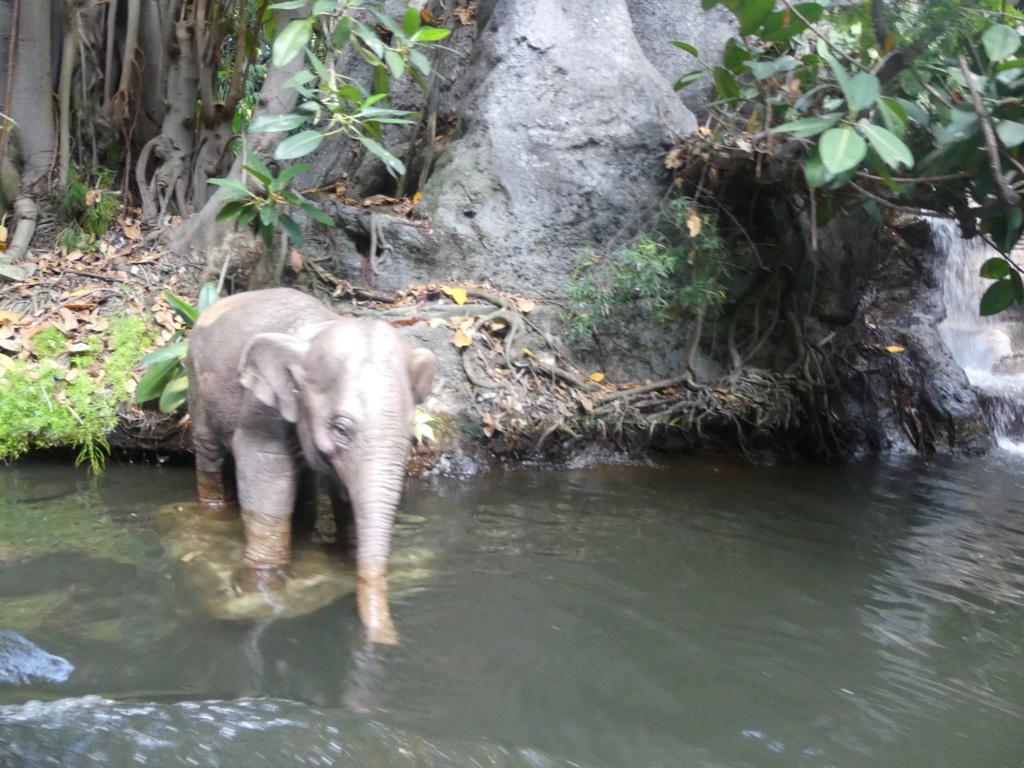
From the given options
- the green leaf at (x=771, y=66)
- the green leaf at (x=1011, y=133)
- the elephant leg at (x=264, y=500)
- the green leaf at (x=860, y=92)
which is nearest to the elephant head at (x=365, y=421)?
the elephant leg at (x=264, y=500)

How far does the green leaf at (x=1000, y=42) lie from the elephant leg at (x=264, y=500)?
4157mm

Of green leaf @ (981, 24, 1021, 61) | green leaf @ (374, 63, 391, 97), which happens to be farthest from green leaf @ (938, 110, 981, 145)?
green leaf @ (374, 63, 391, 97)

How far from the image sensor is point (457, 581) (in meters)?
3.89

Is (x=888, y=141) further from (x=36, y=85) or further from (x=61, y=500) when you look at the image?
(x=36, y=85)

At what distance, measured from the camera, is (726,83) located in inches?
238

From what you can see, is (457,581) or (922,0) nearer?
(457,581)

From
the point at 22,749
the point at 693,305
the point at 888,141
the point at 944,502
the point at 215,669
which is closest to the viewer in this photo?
the point at 22,749

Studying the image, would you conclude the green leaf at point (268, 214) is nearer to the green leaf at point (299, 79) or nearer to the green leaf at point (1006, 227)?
the green leaf at point (299, 79)

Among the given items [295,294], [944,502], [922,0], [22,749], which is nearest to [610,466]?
[944,502]

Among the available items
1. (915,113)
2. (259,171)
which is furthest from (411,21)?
(915,113)

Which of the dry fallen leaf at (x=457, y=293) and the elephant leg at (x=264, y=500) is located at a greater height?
the dry fallen leaf at (x=457, y=293)

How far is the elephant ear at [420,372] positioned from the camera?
11.2 feet

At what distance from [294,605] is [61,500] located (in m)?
2.07

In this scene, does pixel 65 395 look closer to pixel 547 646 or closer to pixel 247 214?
pixel 247 214
